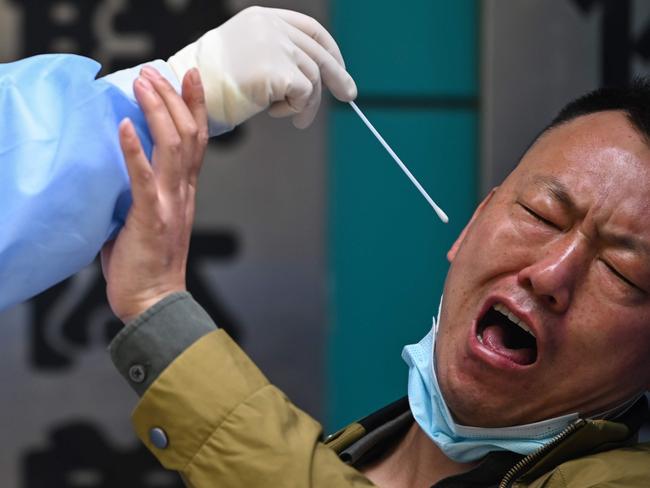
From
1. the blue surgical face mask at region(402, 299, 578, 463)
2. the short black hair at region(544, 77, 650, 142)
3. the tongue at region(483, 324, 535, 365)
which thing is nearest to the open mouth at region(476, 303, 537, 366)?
the tongue at region(483, 324, 535, 365)

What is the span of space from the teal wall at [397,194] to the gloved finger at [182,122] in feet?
7.37

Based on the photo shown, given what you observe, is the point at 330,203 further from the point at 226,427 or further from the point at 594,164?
the point at 226,427

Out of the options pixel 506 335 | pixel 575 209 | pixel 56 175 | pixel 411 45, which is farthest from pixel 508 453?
pixel 411 45

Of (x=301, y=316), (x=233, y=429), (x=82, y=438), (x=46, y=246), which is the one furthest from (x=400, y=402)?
(x=82, y=438)

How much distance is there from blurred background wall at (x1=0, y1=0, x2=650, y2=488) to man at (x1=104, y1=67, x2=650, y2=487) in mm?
1732

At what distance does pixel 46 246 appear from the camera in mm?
1817

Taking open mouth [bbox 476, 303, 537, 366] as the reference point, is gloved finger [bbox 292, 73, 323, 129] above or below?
above

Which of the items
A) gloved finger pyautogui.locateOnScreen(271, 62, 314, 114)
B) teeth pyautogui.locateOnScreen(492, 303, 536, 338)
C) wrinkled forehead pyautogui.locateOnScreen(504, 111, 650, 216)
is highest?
gloved finger pyautogui.locateOnScreen(271, 62, 314, 114)

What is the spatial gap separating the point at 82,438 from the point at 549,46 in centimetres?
197

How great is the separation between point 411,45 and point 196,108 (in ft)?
7.74

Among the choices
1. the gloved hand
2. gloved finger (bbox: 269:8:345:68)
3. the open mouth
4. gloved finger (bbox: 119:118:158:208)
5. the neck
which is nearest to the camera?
gloved finger (bbox: 119:118:158:208)

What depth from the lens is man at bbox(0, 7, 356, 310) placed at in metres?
1.80

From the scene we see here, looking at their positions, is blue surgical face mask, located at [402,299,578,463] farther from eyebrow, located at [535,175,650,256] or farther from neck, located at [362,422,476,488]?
eyebrow, located at [535,175,650,256]

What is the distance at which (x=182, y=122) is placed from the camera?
6.02ft
